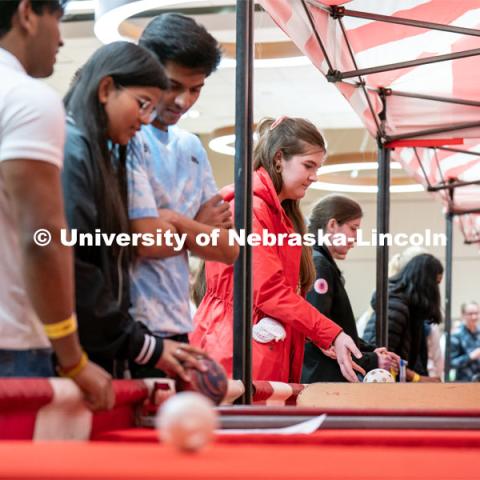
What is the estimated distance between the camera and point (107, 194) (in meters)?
1.74

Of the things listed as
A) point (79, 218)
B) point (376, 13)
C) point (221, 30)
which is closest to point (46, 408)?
point (79, 218)

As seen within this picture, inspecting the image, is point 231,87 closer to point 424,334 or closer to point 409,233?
point 409,233

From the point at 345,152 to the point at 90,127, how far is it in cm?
1375

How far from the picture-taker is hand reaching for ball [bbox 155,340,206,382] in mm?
1759

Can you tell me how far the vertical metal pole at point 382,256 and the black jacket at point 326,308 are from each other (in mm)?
1402

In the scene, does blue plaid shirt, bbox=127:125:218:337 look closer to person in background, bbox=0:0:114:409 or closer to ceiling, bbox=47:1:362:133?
person in background, bbox=0:0:114:409

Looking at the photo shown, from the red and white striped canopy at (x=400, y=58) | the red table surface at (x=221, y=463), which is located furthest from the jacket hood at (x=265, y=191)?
the red table surface at (x=221, y=463)

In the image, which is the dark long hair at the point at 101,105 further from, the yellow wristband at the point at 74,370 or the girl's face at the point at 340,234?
the girl's face at the point at 340,234

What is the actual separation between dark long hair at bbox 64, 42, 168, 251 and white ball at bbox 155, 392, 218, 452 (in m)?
0.90

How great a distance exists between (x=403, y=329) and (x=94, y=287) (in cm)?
393

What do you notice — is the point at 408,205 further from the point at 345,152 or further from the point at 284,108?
the point at 284,108

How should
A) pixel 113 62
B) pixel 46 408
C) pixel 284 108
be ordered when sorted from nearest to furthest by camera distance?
pixel 46 408 < pixel 113 62 < pixel 284 108

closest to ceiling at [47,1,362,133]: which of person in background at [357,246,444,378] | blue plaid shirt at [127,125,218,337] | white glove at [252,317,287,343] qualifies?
person in background at [357,246,444,378]

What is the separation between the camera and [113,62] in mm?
1777
